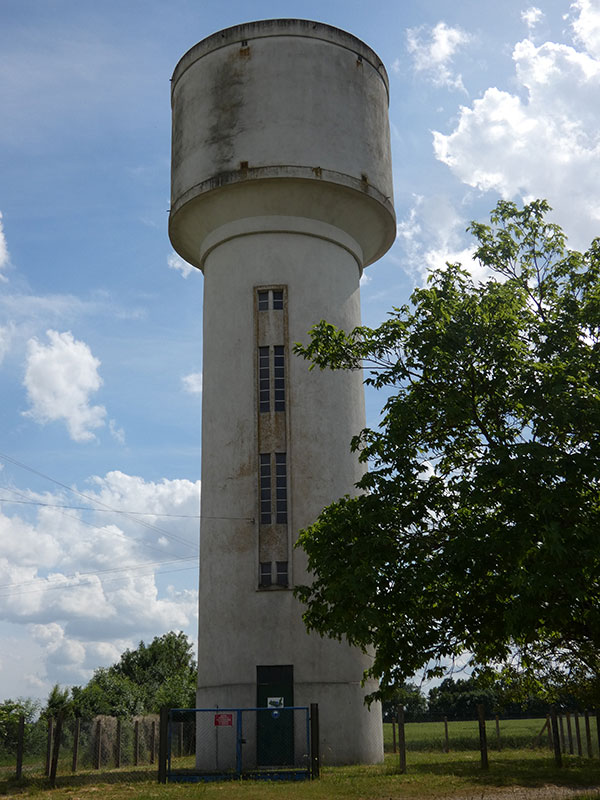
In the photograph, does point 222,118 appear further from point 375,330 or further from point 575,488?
point 575,488

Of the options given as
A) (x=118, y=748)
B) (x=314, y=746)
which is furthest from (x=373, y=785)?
(x=118, y=748)

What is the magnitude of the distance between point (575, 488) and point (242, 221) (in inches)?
680

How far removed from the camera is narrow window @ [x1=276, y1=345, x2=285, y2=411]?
26406mm

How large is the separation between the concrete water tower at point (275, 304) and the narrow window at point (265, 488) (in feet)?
0.15

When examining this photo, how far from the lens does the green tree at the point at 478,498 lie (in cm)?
1370

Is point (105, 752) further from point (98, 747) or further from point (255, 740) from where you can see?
point (255, 740)

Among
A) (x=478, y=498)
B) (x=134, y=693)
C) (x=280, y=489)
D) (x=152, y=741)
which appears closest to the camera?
(x=478, y=498)

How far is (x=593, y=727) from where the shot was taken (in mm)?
37750

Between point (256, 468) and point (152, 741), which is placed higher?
point (256, 468)

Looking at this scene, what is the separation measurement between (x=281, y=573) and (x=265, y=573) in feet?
1.58

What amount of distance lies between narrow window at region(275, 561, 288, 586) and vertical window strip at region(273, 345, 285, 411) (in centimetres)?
479

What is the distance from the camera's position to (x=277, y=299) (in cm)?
2748

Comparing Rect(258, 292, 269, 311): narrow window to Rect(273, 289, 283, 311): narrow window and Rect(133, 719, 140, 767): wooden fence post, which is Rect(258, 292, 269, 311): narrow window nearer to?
Rect(273, 289, 283, 311): narrow window

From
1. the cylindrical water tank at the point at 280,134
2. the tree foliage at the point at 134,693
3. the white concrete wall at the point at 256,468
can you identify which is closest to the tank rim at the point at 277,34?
the cylindrical water tank at the point at 280,134
